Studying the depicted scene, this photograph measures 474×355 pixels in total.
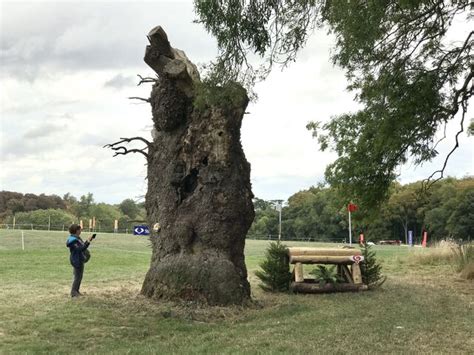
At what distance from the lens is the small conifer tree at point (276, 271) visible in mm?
13320

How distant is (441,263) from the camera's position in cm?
2134

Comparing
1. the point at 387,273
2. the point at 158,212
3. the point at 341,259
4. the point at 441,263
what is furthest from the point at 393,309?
the point at 441,263

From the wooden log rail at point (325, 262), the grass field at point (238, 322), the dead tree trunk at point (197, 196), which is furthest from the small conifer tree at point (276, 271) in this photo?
the dead tree trunk at point (197, 196)

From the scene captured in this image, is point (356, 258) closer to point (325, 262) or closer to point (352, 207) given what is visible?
point (325, 262)

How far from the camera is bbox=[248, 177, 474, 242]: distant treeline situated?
76.4 metres

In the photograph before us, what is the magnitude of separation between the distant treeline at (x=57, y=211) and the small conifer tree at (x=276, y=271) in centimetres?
8500

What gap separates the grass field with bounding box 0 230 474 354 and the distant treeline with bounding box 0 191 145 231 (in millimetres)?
86354

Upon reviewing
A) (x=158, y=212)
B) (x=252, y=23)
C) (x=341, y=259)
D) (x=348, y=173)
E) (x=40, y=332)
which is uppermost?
(x=252, y=23)

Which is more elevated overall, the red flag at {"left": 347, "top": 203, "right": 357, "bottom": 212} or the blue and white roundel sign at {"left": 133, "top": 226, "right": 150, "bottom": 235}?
the red flag at {"left": 347, "top": 203, "right": 357, "bottom": 212}

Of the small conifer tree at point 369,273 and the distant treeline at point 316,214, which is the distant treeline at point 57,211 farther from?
the small conifer tree at point 369,273

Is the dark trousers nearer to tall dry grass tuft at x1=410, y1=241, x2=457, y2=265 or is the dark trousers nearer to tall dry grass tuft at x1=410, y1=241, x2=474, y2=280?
tall dry grass tuft at x1=410, y1=241, x2=474, y2=280

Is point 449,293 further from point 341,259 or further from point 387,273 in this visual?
point 387,273

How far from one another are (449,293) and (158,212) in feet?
23.2

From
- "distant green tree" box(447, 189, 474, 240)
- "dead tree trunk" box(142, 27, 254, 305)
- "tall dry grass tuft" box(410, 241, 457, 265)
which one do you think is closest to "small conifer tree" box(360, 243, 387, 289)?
"dead tree trunk" box(142, 27, 254, 305)
